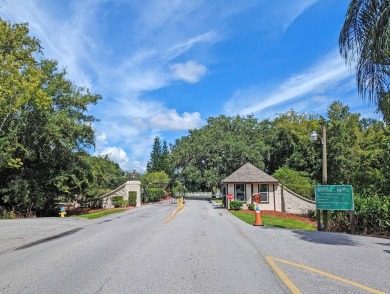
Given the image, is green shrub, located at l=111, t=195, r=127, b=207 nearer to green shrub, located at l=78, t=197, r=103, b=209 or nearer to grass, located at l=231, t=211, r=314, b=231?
green shrub, located at l=78, t=197, r=103, b=209

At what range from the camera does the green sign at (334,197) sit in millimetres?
15516

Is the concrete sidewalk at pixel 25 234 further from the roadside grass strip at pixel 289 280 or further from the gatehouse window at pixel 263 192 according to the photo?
the gatehouse window at pixel 263 192

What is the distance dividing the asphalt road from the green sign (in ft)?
13.1

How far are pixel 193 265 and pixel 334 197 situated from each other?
10.4 m

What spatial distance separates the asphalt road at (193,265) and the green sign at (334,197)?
401 cm

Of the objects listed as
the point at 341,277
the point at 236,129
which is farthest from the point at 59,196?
the point at 236,129

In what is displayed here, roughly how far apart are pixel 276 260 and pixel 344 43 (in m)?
5.83

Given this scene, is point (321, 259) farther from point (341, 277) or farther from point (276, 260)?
point (341, 277)

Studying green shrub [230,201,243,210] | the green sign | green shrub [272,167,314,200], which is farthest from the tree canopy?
green shrub [272,167,314,200]

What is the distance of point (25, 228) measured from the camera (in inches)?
610

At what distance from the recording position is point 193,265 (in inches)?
301

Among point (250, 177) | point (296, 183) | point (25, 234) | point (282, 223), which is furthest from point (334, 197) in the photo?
point (296, 183)

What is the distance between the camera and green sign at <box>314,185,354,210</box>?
611 inches

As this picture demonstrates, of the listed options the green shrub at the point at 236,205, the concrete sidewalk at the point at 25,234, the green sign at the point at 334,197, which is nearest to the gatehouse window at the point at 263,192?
the green shrub at the point at 236,205
